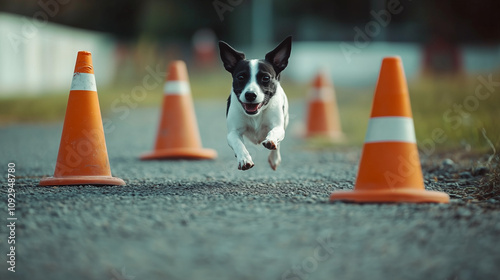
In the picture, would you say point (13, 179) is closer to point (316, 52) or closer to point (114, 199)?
point (114, 199)

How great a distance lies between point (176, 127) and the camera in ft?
23.2

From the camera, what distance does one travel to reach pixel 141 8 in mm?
40656

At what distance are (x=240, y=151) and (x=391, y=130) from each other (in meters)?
1.34

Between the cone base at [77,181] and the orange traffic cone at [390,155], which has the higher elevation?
the orange traffic cone at [390,155]

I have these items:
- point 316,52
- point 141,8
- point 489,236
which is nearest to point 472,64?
point 316,52

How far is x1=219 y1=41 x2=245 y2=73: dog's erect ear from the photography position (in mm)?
5590

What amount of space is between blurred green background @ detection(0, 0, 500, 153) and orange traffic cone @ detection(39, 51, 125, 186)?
4.02 m

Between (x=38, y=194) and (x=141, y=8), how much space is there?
37.7m

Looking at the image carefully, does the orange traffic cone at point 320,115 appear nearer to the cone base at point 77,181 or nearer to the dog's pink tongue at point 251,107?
the dog's pink tongue at point 251,107

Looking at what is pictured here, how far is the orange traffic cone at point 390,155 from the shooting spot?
4.00 metres

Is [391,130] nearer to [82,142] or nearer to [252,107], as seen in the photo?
[252,107]

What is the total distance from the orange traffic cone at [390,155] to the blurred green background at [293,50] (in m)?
2.84

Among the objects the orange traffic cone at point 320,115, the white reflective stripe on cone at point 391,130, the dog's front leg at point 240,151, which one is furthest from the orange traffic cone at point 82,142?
the orange traffic cone at point 320,115

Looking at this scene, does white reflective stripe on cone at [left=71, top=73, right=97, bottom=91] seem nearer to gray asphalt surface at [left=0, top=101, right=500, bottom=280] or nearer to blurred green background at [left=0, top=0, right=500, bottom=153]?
gray asphalt surface at [left=0, top=101, right=500, bottom=280]
